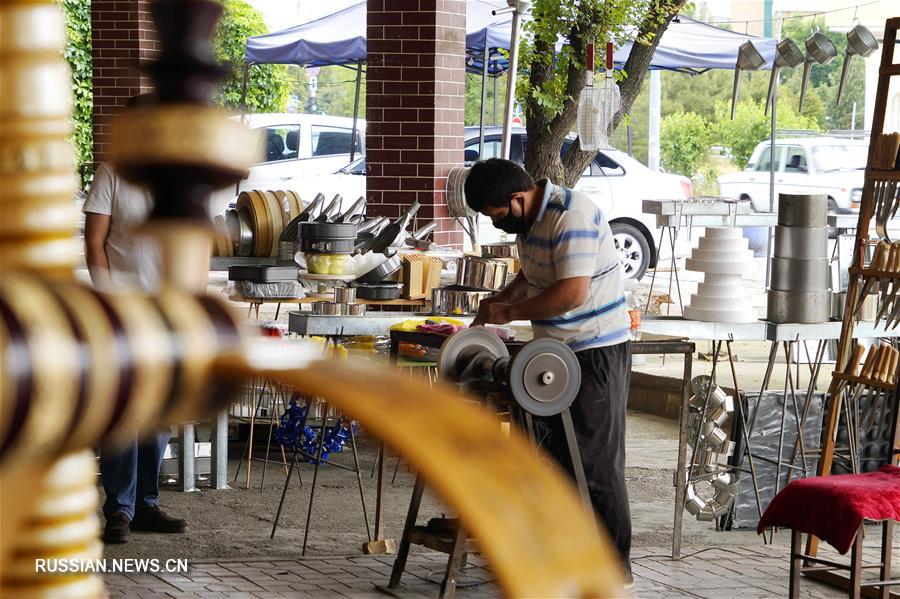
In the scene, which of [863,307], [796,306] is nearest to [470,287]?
[796,306]

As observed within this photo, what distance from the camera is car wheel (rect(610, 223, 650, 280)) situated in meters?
14.3

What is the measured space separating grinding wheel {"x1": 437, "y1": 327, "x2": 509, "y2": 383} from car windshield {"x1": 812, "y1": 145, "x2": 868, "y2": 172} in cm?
1620

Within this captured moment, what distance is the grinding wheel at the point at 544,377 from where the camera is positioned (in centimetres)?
441

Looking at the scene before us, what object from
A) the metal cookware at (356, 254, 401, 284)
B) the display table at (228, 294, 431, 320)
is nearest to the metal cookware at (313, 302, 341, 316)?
the display table at (228, 294, 431, 320)

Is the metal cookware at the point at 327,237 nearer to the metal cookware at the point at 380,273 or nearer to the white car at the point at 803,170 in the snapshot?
the metal cookware at the point at 380,273

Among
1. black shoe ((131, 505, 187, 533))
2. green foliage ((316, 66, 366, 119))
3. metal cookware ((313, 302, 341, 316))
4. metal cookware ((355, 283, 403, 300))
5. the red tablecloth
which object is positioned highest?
green foliage ((316, 66, 366, 119))

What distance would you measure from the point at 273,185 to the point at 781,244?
8.70m

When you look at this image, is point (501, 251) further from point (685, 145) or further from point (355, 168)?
point (685, 145)

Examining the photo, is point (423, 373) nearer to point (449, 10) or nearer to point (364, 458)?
point (364, 458)

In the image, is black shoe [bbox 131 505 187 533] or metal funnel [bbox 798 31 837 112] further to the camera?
metal funnel [bbox 798 31 837 112]

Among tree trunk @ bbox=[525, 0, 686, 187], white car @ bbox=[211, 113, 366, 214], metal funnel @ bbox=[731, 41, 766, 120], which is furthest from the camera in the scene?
white car @ bbox=[211, 113, 366, 214]

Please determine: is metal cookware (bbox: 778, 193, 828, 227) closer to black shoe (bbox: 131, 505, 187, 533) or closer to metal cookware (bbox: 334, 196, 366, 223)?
metal cookware (bbox: 334, 196, 366, 223)

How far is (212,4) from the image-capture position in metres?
0.66

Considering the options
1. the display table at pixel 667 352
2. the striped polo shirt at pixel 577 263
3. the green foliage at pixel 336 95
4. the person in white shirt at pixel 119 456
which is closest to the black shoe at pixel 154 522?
the person in white shirt at pixel 119 456
